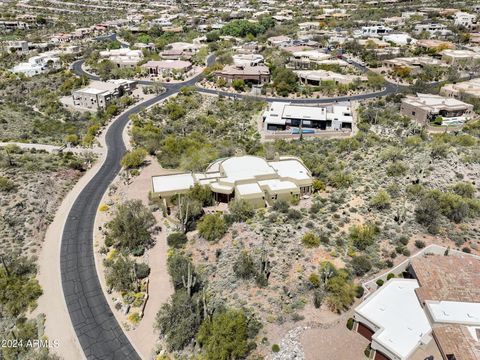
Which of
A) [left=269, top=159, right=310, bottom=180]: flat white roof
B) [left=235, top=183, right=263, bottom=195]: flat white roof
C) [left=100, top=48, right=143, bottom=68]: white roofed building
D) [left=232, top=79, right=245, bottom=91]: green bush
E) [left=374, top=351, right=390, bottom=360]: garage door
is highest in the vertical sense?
[left=100, top=48, right=143, bottom=68]: white roofed building

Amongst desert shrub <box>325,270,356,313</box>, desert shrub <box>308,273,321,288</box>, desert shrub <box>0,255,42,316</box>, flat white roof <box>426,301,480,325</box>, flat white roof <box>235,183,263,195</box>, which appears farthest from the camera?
flat white roof <box>235,183,263,195</box>

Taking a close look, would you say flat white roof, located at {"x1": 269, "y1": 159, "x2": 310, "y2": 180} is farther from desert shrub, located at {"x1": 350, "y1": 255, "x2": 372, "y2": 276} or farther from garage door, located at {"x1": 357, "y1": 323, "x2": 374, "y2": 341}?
garage door, located at {"x1": 357, "y1": 323, "x2": 374, "y2": 341}

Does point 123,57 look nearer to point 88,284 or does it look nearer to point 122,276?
point 88,284

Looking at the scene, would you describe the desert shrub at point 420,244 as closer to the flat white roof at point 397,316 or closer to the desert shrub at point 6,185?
the flat white roof at point 397,316

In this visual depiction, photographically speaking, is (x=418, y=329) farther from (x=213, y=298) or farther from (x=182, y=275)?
(x=182, y=275)

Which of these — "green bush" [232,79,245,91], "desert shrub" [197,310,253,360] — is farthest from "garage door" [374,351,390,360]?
"green bush" [232,79,245,91]

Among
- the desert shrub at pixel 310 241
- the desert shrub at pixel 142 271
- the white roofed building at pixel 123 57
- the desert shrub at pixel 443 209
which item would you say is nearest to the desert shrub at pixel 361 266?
the desert shrub at pixel 310 241
